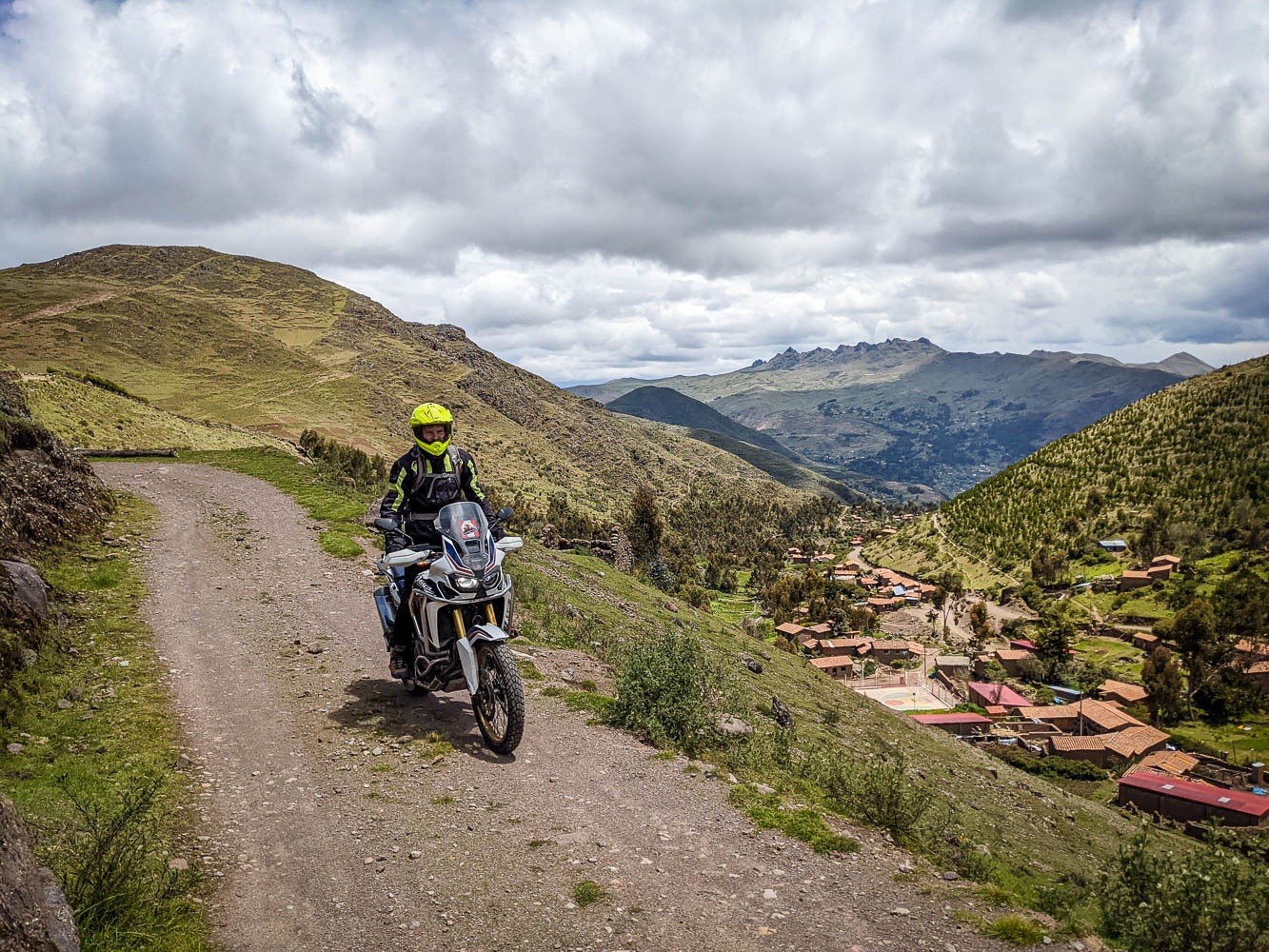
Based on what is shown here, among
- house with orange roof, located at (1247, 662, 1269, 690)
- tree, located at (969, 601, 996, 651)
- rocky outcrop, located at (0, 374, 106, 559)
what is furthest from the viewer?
tree, located at (969, 601, 996, 651)

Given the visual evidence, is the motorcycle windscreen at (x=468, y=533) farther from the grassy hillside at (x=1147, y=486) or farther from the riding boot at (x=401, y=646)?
the grassy hillside at (x=1147, y=486)

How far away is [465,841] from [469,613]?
2.47 m

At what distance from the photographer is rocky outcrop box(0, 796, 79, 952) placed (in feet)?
11.8

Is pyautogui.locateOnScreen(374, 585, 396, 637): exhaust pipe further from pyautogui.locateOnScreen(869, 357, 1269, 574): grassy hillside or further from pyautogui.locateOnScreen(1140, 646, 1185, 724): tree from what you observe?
pyautogui.locateOnScreen(869, 357, 1269, 574): grassy hillside

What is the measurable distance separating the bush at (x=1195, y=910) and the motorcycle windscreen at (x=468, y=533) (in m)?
7.36

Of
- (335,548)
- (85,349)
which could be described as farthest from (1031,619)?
(85,349)

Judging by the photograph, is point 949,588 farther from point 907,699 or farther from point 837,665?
point 907,699

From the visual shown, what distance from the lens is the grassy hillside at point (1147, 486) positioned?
85.6m

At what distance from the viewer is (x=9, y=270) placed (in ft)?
637

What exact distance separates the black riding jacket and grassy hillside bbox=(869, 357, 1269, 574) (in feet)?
328

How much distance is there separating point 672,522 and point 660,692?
16547cm

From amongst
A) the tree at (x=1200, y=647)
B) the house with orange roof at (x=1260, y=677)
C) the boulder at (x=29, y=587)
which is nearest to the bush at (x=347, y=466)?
the boulder at (x=29, y=587)

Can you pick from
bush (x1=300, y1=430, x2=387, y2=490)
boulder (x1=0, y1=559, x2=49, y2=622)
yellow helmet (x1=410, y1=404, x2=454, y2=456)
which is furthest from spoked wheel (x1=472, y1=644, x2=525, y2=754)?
bush (x1=300, y1=430, x2=387, y2=490)

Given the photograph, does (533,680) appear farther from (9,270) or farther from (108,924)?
(9,270)
